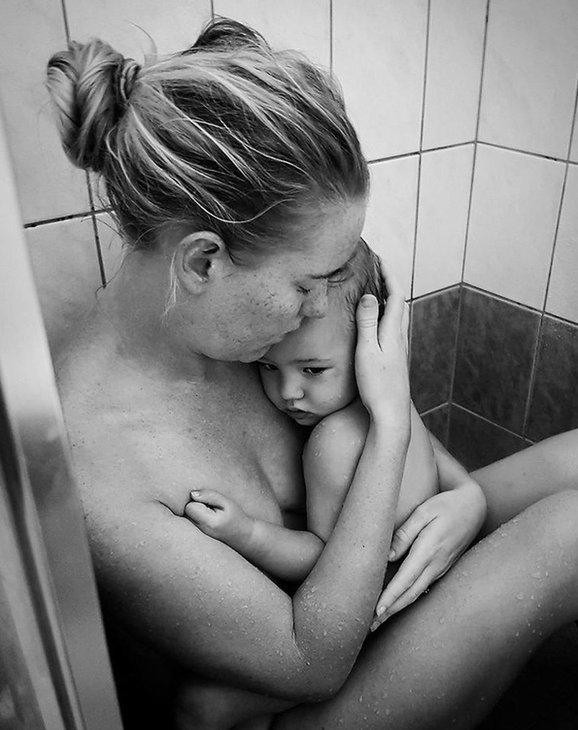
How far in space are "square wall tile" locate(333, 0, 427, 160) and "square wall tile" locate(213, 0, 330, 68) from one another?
0.03 m

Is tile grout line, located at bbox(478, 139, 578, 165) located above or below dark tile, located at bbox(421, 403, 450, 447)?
above

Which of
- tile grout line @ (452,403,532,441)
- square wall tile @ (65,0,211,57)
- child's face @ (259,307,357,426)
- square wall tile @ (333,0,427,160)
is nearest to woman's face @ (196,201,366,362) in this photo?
child's face @ (259,307,357,426)

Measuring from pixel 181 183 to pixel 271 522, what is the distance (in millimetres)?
450

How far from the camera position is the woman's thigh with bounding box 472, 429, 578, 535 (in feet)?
3.41

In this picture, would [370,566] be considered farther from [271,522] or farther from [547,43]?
[547,43]

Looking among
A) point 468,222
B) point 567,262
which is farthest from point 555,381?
point 468,222

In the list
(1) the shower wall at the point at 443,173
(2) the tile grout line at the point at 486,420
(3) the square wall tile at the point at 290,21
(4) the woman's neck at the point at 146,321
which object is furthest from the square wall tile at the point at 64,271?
(2) the tile grout line at the point at 486,420

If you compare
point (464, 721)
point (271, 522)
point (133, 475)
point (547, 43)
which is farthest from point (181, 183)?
point (547, 43)

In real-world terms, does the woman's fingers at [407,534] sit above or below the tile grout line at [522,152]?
below

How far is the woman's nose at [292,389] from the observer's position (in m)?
0.94

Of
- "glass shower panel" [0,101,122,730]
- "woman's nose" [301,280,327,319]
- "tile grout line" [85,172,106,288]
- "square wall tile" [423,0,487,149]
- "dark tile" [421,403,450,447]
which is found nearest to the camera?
"glass shower panel" [0,101,122,730]

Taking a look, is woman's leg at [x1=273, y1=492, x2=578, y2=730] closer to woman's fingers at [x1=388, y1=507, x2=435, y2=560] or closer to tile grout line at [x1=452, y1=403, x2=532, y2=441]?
woman's fingers at [x1=388, y1=507, x2=435, y2=560]

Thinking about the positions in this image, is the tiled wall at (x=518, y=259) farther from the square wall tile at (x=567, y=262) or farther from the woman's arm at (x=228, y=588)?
the woman's arm at (x=228, y=588)

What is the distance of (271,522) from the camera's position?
0.90m
